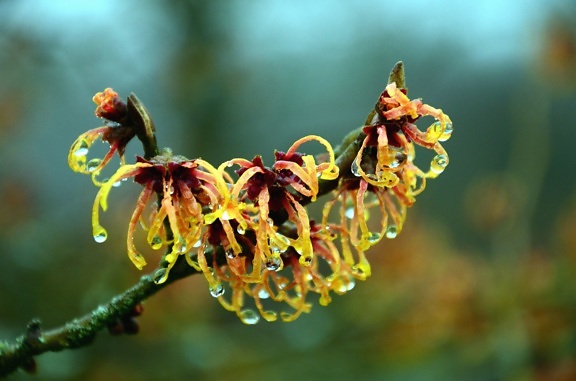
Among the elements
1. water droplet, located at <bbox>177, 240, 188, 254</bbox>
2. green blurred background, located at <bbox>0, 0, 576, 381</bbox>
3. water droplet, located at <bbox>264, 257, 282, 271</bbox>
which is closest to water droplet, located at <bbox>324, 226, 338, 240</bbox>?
water droplet, located at <bbox>264, 257, 282, 271</bbox>

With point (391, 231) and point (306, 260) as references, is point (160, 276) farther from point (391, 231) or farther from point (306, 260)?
point (391, 231)

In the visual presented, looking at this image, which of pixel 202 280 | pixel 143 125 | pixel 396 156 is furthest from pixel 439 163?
pixel 202 280

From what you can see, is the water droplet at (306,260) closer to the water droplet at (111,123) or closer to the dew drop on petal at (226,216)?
the dew drop on petal at (226,216)

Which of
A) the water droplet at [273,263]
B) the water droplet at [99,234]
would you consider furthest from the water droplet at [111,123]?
the water droplet at [273,263]

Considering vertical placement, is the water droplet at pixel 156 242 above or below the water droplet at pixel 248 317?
above

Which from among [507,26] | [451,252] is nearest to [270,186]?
[451,252]

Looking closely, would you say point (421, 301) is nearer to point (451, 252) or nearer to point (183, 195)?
point (451, 252)

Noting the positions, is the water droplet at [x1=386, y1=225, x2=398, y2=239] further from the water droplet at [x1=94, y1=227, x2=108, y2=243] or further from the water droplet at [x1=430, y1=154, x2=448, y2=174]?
the water droplet at [x1=94, y1=227, x2=108, y2=243]
